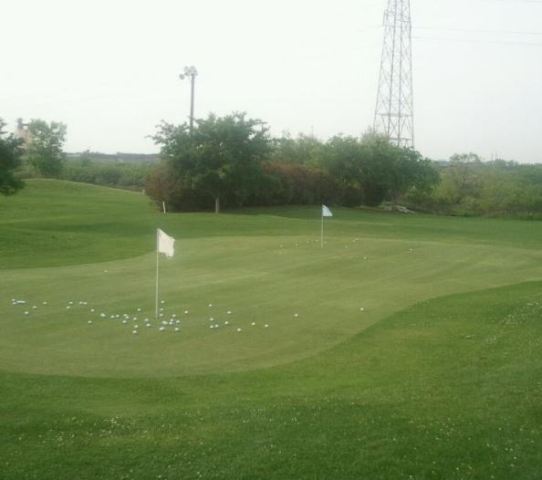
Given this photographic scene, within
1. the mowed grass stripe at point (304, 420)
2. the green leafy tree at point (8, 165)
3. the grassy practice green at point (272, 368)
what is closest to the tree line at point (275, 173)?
the green leafy tree at point (8, 165)

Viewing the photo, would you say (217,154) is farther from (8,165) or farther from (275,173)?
(8,165)

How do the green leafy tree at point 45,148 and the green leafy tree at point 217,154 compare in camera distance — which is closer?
the green leafy tree at point 217,154

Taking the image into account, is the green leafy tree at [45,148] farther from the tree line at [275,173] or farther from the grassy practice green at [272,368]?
the grassy practice green at [272,368]

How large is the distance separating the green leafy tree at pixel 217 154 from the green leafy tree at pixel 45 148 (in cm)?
4607

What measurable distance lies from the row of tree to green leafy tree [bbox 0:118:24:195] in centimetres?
1499

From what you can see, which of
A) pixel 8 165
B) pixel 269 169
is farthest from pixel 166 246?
pixel 269 169

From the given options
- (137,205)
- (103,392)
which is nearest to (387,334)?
(103,392)

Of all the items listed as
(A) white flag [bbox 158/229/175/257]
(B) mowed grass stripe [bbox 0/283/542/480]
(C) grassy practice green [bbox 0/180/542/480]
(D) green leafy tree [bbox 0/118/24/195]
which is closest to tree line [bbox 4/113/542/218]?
(D) green leafy tree [bbox 0/118/24/195]

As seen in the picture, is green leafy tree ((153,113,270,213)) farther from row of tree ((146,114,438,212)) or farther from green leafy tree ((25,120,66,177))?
green leafy tree ((25,120,66,177))

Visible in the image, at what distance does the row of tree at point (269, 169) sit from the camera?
1960 inches

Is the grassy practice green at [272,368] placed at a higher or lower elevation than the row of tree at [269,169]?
lower

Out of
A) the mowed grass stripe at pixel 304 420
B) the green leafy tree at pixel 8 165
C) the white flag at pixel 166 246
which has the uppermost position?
the green leafy tree at pixel 8 165

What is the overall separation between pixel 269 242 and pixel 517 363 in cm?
1906

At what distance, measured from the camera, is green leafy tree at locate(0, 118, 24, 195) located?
34750 millimetres
